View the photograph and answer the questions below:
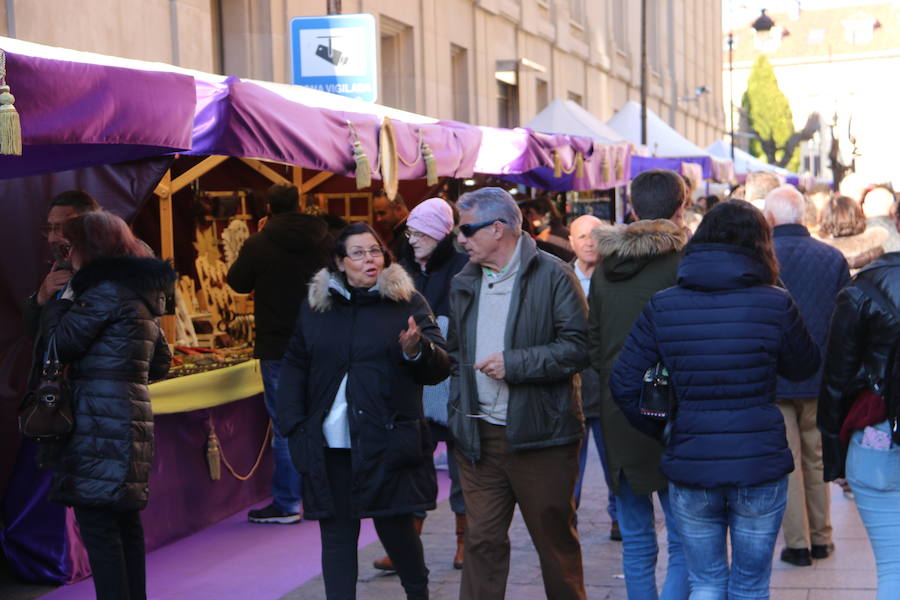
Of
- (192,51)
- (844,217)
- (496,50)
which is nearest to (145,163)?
(844,217)

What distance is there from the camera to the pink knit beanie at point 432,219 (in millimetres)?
6016

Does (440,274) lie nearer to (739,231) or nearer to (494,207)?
(494,207)

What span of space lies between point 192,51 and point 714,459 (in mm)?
7953

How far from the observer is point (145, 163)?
645 cm

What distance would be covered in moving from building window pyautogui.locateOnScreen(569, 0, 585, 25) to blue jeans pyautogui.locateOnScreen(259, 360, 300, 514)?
63.1ft

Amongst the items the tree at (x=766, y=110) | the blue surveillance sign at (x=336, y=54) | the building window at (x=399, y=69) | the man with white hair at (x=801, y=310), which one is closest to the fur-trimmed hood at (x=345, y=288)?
the man with white hair at (x=801, y=310)

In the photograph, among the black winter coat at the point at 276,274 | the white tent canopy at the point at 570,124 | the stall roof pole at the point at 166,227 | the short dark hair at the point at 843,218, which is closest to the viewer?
the short dark hair at the point at 843,218

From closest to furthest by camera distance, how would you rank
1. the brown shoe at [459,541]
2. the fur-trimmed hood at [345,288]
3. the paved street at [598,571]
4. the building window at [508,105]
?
the fur-trimmed hood at [345,288], the paved street at [598,571], the brown shoe at [459,541], the building window at [508,105]

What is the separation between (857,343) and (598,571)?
2.57 meters

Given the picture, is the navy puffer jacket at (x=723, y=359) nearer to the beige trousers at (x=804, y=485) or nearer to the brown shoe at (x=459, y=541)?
the beige trousers at (x=804, y=485)

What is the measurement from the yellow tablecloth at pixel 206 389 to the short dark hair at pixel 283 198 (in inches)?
40.5

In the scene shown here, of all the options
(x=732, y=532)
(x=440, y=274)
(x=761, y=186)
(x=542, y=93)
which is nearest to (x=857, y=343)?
(x=732, y=532)

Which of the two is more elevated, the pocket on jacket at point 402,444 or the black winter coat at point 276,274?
the black winter coat at point 276,274

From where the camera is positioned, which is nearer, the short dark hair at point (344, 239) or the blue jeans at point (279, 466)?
the short dark hair at point (344, 239)
